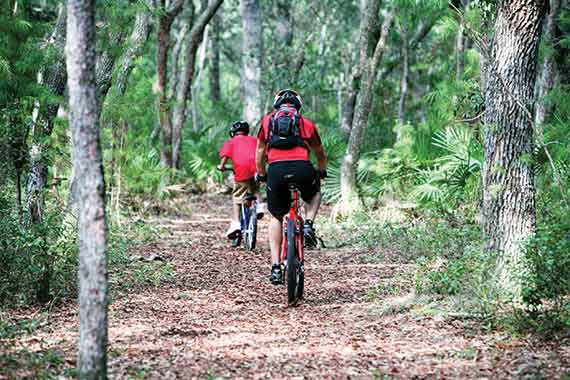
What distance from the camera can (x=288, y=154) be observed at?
7941 millimetres

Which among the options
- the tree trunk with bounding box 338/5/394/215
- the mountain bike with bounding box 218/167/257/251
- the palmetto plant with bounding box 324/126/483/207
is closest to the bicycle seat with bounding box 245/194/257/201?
the mountain bike with bounding box 218/167/257/251

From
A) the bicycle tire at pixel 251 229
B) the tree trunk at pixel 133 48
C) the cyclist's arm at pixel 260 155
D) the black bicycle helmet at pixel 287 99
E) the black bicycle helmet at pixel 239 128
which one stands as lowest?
the bicycle tire at pixel 251 229

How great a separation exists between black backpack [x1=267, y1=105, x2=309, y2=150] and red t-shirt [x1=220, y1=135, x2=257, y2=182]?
3.89 metres

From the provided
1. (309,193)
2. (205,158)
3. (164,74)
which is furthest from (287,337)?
(205,158)

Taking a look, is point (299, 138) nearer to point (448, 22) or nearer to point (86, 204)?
point (86, 204)

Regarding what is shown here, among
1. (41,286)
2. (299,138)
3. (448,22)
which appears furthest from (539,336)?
(448,22)

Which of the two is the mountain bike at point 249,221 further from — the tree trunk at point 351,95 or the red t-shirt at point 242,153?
the tree trunk at point 351,95

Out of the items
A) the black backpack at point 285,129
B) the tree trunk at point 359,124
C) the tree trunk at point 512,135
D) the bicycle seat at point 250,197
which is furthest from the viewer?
the tree trunk at point 359,124

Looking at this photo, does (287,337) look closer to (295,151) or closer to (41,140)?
(295,151)

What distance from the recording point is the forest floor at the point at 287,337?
5.44 meters

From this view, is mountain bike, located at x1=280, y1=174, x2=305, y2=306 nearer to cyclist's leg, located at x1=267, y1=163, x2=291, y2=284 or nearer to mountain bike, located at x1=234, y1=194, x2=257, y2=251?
cyclist's leg, located at x1=267, y1=163, x2=291, y2=284

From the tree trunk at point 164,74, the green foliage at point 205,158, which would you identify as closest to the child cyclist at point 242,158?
the tree trunk at point 164,74

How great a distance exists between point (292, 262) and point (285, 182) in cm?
80

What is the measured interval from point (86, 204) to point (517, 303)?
3724 millimetres
